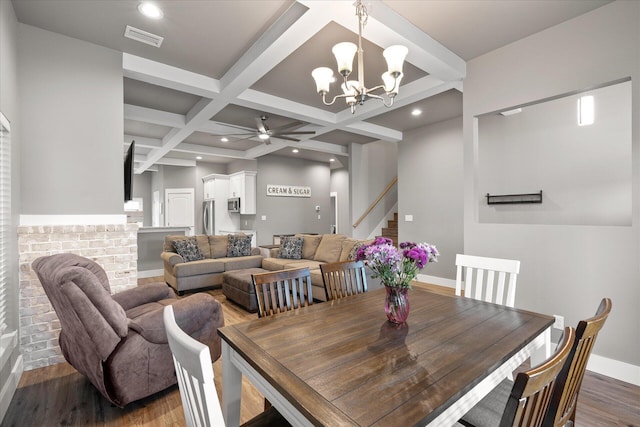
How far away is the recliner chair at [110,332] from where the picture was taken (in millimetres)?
1714

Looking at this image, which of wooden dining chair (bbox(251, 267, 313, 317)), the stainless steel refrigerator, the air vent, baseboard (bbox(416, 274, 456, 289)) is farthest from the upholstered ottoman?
the stainless steel refrigerator

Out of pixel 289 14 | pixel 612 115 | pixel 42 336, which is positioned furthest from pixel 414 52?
pixel 42 336

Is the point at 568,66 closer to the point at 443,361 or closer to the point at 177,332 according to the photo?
the point at 443,361

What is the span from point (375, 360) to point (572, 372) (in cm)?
62

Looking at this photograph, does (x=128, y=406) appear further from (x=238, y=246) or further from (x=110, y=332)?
(x=238, y=246)

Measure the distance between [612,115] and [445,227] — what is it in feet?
8.63

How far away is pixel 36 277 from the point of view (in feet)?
8.34

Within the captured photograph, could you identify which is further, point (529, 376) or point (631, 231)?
point (631, 231)

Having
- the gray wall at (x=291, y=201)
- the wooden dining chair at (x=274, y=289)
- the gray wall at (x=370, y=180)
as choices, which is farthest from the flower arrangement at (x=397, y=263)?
the gray wall at (x=291, y=201)

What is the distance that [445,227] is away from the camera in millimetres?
5383

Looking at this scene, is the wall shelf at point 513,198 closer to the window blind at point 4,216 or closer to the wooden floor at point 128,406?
the wooden floor at point 128,406

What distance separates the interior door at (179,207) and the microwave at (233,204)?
1519mm

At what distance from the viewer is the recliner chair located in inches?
67.5

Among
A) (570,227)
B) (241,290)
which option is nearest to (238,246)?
(241,290)
